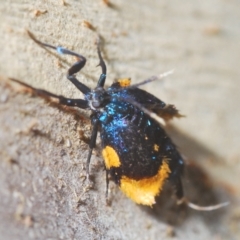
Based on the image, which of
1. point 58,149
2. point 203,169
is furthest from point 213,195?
point 58,149

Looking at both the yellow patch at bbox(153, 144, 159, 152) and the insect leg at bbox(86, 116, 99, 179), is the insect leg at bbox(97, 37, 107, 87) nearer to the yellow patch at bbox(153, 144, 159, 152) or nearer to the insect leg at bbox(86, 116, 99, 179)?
the insect leg at bbox(86, 116, 99, 179)

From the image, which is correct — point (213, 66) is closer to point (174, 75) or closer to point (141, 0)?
point (174, 75)

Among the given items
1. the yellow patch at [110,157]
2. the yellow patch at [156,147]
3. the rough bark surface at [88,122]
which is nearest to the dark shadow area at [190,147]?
A: the rough bark surface at [88,122]

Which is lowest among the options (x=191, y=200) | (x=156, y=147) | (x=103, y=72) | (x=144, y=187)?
(x=191, y=200)

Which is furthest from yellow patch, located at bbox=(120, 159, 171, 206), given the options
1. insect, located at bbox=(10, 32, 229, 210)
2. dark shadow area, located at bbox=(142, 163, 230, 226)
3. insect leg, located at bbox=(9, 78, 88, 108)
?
insect leg, located at bbox=(9, 78, 88, 108)

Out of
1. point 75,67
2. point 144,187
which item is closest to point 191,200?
point 144,187

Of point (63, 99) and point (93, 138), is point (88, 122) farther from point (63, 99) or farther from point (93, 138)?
point (63, 99)

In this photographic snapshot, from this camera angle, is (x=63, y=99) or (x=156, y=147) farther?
(x=156, y=147)
